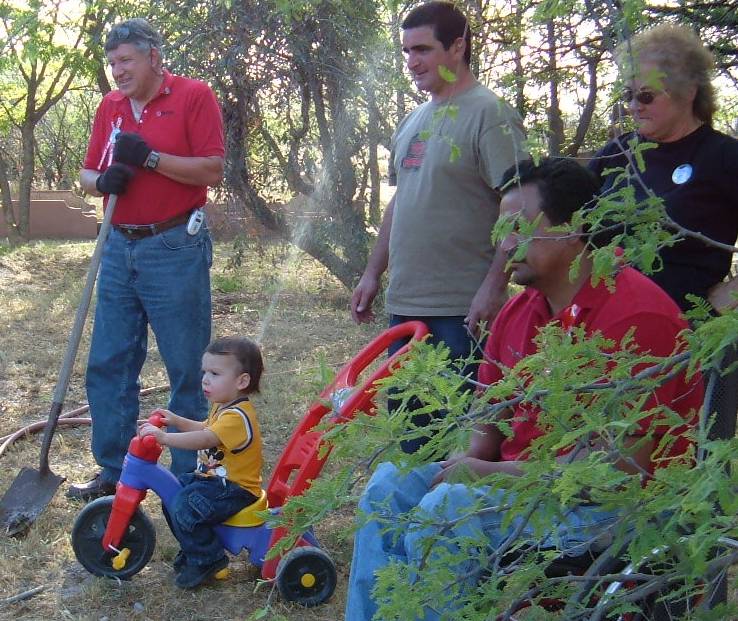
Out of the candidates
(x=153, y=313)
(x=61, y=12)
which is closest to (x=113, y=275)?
(x=153, y=313)

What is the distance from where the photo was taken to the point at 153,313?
371 cm

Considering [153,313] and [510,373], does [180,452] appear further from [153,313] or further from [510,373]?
[510,373]

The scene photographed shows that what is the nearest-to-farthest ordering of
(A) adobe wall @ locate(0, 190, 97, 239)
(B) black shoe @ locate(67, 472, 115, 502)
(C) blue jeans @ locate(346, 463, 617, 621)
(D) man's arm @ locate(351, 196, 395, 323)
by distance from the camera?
(C) blue jeans @ locate(346, 463, 617, 621) < (D) man's arm @ locate(351, 196, 395, 323) < (B) black shoe @ locate(67, 472, 115, 502) < (A) adobe wall @ locate(0, 190, 97, 239)

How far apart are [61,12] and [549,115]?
25.4 feet

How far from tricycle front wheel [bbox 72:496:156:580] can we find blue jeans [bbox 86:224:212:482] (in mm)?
483

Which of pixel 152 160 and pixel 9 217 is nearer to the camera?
pixel 152 160

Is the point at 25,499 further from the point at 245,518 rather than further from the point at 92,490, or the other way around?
the point at 245,518

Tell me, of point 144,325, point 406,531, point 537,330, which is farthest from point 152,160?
point 406,531

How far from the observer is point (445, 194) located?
10.5 ft

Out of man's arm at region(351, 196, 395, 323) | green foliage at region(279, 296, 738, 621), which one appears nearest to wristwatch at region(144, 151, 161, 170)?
man's arm at region(351, 196, 395, 323)

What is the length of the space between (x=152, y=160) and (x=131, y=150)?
0.08 metres

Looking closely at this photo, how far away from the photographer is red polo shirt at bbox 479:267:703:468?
2059 mm

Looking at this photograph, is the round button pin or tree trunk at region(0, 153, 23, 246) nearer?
the round button pin

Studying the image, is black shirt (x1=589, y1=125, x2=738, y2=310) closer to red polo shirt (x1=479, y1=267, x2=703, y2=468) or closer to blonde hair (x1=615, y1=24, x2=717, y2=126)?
blonde hair (x1=615, y1=24, x2=717, y2=126)
